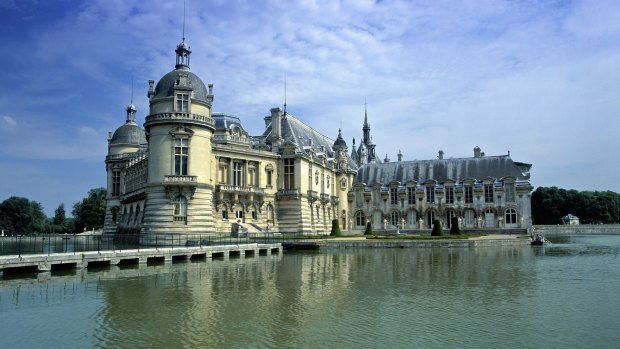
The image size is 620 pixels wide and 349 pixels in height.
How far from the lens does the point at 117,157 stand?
73.3 m

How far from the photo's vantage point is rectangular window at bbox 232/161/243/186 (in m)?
57.2

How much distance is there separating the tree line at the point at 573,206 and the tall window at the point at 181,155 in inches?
3893

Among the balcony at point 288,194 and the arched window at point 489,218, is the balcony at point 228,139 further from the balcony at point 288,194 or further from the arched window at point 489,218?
the arched window at point 489,218

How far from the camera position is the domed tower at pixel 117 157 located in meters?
72.0

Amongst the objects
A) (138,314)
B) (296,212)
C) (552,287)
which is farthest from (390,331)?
(296,212)

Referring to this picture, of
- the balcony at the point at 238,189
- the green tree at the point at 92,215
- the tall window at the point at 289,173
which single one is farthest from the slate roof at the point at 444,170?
the green tree at the point at 92,215

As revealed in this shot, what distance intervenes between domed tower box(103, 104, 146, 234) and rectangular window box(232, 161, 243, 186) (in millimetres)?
20393

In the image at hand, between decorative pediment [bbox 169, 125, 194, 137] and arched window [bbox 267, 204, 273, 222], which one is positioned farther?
arched window [bbox 267, 204, 273, 222]

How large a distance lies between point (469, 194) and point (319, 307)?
61.1 metres

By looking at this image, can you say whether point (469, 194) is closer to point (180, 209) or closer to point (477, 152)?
point (477, 152)

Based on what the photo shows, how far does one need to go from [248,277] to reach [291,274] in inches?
105

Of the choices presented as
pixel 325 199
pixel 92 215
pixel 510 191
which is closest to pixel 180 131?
pixel 325 199

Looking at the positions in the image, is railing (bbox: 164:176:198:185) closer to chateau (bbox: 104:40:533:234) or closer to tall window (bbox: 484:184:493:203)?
chateau (bbox: 104:40:533:234)

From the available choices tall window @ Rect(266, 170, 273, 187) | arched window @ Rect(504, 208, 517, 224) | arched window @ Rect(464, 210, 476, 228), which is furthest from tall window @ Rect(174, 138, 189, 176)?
arched window @ Rect(504, 208, 517, 224)
